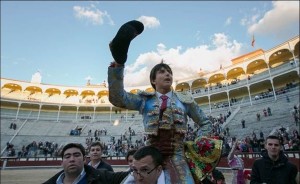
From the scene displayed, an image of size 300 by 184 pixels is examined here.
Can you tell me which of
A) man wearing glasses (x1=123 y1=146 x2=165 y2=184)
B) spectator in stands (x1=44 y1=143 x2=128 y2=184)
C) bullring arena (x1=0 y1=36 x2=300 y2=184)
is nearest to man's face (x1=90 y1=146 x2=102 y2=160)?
spectator in stands (x1=44 y1=143 x2=128 y2=184)

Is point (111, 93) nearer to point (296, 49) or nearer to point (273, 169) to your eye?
point (273, 169)

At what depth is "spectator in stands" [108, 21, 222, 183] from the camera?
182 centimetres

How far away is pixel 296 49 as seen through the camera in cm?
3098

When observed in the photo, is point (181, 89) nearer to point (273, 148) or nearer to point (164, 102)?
point (273, 148)

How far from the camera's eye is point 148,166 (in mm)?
1897

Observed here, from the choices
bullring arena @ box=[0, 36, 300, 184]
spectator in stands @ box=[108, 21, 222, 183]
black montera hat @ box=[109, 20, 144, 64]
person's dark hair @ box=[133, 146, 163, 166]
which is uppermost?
bullring arena @ box=[0, 36, 300, 184]

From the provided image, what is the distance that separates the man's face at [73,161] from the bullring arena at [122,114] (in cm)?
1075

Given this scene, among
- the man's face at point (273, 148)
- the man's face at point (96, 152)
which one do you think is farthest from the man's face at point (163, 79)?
the man's face at point (96, 152)

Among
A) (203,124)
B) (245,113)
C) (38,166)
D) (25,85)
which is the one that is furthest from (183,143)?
(25,85)

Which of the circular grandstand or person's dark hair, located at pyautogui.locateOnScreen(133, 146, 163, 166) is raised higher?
the circular grandstand

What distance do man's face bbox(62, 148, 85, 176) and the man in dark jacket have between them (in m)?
2.70

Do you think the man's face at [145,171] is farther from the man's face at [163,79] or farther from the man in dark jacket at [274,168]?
the man in dark jacket at [274,168]

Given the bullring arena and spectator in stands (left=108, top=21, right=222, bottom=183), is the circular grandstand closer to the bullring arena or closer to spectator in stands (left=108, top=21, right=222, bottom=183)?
the bullring arena

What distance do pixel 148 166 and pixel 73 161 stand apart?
141cm
